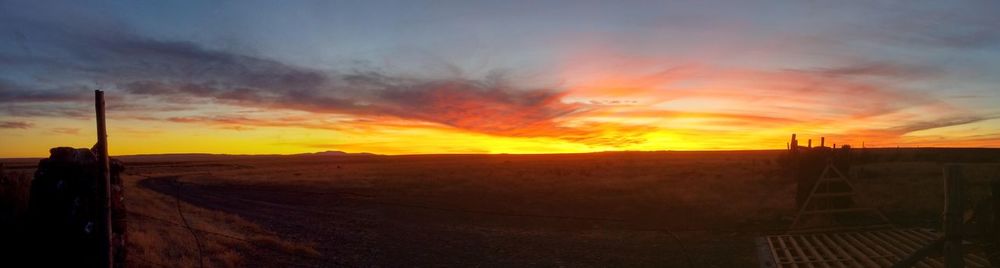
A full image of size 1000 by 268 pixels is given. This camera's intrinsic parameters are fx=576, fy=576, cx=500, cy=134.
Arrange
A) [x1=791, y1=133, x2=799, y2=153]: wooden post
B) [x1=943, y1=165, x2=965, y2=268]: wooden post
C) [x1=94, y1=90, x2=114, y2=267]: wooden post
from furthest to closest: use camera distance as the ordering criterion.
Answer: [x1=791, y1=133, x2=799, y2=153]: wooden post
[x1=94, y1=90, x2=114, y2=267]: wooden post
[x1=943, y1=165, x2=965, y2=268]: wooden post

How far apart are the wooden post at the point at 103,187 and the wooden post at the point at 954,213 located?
35.4 feet

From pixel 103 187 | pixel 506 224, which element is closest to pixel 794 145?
pixel 506 224

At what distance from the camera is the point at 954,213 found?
22.2 ft

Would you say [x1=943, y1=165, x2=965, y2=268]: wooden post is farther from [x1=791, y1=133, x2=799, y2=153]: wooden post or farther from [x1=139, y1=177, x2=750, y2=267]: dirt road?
[x1=791, y1=133, x2=799, y2=153]: wooden post

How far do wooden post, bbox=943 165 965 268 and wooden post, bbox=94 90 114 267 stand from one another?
10.8 m

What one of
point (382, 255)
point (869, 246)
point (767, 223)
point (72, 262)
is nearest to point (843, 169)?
point (767, 223)

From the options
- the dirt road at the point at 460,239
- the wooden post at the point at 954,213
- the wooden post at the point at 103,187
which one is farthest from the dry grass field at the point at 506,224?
the wooden post at the point at 103,187

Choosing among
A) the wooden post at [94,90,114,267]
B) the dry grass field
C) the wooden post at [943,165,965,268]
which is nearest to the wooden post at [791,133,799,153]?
the dry grass field

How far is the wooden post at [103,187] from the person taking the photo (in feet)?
25.9

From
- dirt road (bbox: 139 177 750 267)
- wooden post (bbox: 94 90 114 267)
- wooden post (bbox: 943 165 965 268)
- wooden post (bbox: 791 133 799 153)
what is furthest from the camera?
wooden post (bbox: 791 133 799 153)

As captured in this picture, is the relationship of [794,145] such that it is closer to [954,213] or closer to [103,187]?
[954,213]

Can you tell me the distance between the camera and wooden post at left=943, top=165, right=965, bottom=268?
675cm

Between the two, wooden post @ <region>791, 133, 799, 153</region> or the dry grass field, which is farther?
wooden post @ <region>791, 133, 799, 153</region>

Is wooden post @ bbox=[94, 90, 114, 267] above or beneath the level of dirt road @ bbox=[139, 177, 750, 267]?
above
